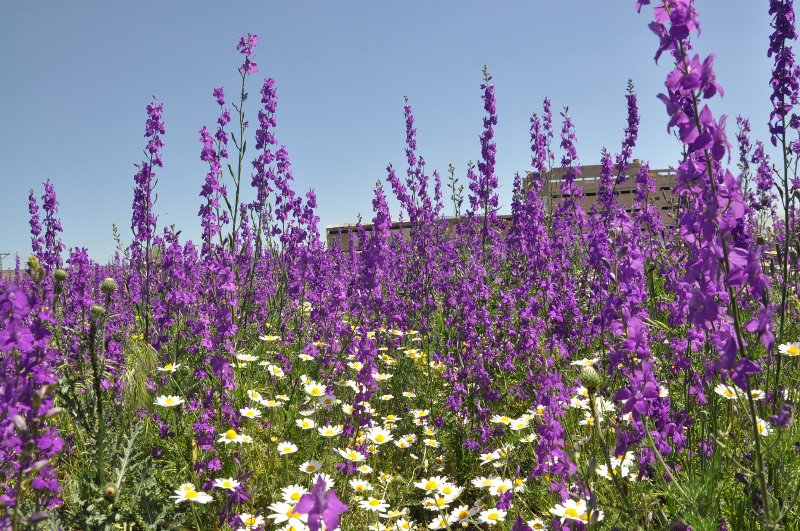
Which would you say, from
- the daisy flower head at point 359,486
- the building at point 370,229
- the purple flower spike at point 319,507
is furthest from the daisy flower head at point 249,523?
the building at point 370,229

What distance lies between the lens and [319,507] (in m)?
0.99

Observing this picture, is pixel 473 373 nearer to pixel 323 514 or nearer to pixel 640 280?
pixel 640 280

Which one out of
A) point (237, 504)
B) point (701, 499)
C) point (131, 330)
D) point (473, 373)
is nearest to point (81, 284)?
point (131, 330)

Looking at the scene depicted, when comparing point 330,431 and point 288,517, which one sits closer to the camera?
point 288,517

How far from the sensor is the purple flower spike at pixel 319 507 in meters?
0.98

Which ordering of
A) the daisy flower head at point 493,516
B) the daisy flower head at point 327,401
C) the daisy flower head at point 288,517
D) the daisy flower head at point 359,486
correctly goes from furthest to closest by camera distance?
1. the daisy flower head at point 327,401
2. the daisy flower head at point 359,486
3. the daisy flower head at point 493,516
4. the daisy flower head at point 288,517

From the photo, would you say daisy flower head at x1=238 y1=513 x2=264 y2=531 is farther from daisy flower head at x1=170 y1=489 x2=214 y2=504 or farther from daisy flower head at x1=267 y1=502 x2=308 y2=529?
daisy flower head at x1=267 y1=502 x2=308 y2=529

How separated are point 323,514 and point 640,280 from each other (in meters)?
2.49

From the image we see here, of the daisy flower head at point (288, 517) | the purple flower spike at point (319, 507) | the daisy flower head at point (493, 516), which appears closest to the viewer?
the purple flower spike at point (319, 507)

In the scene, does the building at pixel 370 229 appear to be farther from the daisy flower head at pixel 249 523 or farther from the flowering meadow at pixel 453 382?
the daisy flower head at pixel 249 523

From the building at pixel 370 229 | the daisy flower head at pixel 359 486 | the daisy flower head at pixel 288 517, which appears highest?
the building at pixel 370 229

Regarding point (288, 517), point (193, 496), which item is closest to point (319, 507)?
point (288, 517)

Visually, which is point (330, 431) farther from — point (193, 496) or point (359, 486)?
point (193, 496)

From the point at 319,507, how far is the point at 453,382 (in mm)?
3113
